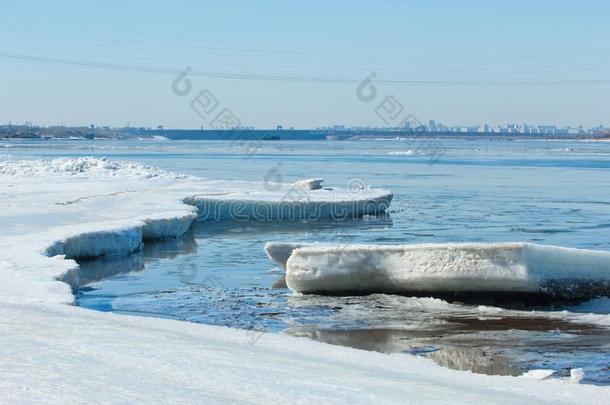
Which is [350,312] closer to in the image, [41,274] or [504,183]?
[41,274]

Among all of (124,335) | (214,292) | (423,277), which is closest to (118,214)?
(214,292)

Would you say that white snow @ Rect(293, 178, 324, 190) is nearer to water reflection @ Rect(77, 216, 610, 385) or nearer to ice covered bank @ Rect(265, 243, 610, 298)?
water reflection @ Rect(77, 216, 610, 385)

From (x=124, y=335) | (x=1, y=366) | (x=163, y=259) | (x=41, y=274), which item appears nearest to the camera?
(x=1, y=366)

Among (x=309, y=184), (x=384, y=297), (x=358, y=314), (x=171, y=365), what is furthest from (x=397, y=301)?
(x=309, y=184)

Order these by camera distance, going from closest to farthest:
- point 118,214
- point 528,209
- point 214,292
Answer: point 214,292 < point 118,214 < point 528,209

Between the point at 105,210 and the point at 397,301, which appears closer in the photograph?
the point at 397,301

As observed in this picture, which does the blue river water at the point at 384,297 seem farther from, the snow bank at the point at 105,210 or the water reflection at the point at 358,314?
the snow bank at the point at 105,210

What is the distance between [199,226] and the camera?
22156mm

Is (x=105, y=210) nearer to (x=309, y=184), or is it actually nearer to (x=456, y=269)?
(x=309, y=184)

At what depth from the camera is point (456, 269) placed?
1126cm

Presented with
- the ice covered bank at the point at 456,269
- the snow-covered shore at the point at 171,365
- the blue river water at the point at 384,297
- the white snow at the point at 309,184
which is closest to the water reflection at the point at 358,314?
the blue river water at the point at 384,297

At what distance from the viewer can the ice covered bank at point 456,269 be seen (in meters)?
11.1

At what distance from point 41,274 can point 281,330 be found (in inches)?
125

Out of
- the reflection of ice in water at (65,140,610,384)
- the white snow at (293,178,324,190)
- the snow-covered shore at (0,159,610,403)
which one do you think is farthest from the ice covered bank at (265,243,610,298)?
the white snow at (293,178,324,190)
